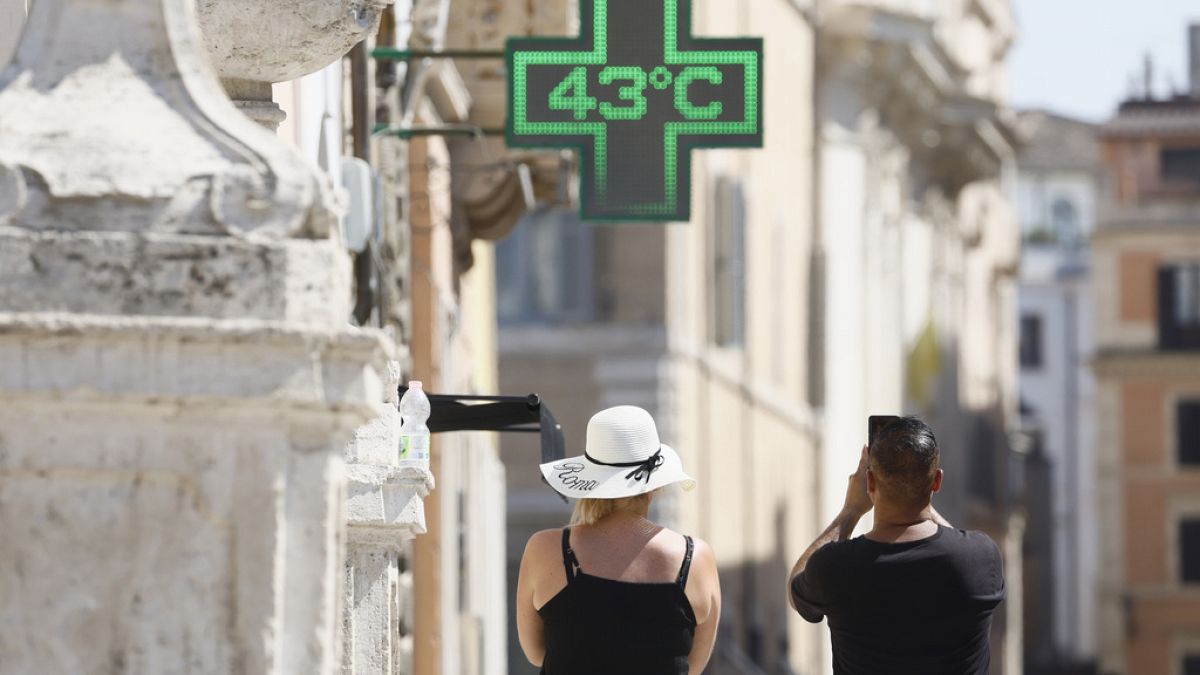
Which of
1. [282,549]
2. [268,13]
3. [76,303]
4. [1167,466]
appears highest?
[268,13]

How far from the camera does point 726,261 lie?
2936 cm

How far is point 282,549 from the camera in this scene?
4.17 metres

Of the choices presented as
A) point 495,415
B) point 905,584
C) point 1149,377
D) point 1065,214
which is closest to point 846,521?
point 905,584

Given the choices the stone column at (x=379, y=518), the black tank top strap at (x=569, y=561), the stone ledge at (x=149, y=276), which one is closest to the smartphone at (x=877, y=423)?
the black tank top strap at (x=569, y=561)

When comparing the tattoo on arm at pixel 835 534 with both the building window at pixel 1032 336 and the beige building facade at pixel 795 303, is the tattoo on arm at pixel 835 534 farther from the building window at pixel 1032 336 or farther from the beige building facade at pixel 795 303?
the building window at pixel 1032 336

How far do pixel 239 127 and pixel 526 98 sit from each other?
6668 mm

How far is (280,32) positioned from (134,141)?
4.49 ft

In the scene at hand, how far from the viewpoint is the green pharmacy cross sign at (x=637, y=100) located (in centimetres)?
1070

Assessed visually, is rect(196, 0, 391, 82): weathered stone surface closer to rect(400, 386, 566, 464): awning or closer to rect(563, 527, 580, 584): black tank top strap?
rect(563, 527, 580, 584): black tank top strap

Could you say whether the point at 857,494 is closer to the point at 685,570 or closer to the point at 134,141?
the point at 685,570

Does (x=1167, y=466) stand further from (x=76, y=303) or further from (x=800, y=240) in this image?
(x=76, y=303)

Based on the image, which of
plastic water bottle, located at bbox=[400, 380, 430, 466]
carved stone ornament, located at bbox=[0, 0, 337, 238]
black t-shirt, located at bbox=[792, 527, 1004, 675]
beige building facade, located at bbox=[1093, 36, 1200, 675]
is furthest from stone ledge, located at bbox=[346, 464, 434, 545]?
beige building facade, located at bbox=[1093, 36, 1200, 675]

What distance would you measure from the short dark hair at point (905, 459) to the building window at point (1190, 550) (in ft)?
214

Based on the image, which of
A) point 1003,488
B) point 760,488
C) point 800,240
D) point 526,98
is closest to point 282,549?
point 526,98
